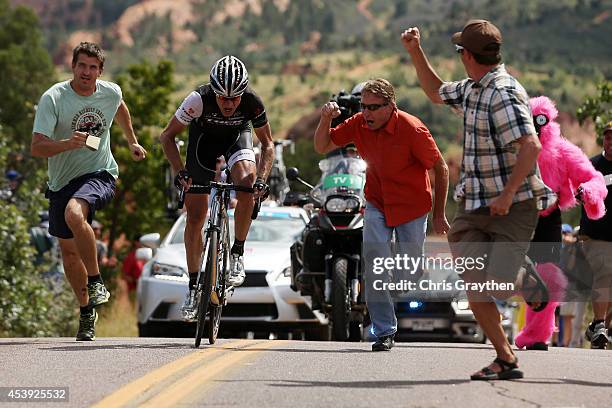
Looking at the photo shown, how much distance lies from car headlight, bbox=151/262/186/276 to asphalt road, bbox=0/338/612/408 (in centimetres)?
448

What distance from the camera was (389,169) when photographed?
1226 cm

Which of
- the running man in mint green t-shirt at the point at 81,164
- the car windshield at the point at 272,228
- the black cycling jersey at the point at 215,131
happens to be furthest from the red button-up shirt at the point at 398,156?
the car windshield at the point at 272,228

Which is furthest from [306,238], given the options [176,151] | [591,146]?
[591,146]

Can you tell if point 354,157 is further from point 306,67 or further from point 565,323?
point 306,67

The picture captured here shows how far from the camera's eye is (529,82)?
9325cm

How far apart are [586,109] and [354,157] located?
22.0ft

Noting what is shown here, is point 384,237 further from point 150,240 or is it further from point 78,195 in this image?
point 150,240

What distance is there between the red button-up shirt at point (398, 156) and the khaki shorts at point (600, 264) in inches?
147

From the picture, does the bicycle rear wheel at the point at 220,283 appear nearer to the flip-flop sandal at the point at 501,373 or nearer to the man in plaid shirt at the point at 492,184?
the man in plaid shirt at the point at 492,184

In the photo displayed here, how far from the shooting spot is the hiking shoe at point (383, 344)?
472 inches

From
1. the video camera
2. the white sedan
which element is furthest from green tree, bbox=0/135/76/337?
the video camera

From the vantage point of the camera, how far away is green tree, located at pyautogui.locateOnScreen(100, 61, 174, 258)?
137 feet

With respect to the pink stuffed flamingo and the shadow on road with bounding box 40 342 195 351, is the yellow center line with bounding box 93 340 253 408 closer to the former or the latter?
the shadow on road with bounding box 40 342 195 351

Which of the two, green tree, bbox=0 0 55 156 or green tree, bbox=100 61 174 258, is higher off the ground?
green tree, bbox=0 0 55 156
